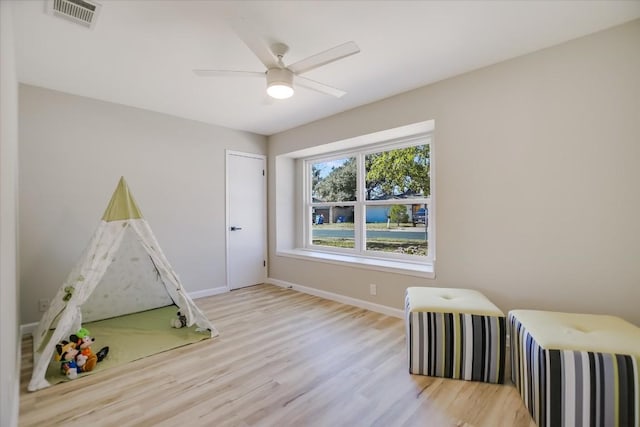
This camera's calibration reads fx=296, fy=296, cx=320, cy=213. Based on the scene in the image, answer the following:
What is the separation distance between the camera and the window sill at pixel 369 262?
3164 millimetres

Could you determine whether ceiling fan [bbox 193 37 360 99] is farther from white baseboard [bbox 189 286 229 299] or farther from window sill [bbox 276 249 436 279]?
white baseboard [bbox 189 286 229 299]

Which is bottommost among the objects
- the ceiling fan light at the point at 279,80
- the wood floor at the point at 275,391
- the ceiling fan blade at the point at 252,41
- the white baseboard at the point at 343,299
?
the wood floor at the point at 275,391

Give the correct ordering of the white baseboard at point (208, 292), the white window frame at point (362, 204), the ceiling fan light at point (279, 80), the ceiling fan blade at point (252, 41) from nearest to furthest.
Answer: the ceiling fan blade at point (252, 41) < the ceiling fan light at point (279, 80) < the white window frame at point (362, 204) < the white baseboard at point (208, 292)

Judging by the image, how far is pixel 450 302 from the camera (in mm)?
2244

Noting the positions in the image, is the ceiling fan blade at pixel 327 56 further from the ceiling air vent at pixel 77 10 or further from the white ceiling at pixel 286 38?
the ceiling air vent at pixel 77 10

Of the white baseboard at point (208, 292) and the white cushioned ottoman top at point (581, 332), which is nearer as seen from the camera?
the white cushioned ottoman top at point (581, 332)

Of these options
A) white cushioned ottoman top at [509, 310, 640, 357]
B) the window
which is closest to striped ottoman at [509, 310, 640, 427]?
white cushioned ottoman top at [509, 310, 640, 357]

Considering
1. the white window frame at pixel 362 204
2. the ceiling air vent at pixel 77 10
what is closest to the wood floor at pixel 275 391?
the white window frame at pixel 362 204

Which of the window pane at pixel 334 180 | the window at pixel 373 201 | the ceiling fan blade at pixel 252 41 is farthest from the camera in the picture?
the window pane at pixel 334 180

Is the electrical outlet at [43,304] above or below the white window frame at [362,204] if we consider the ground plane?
below

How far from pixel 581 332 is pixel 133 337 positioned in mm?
3519

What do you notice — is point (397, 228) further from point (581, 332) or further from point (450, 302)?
point (581, 332)

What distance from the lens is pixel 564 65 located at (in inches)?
89.6

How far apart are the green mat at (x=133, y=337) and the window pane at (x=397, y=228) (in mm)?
2375
